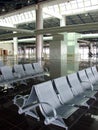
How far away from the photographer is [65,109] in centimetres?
357

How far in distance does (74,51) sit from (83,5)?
5.27m

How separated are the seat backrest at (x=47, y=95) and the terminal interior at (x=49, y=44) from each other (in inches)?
18.1

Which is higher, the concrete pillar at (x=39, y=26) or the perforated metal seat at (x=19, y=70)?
the concrete pillar at (x=39, y=26)

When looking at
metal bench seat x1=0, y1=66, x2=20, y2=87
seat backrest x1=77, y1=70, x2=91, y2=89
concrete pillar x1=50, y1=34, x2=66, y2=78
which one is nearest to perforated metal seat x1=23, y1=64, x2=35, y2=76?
metal bench seat x1=0, y1=66, x2=20, y2=87

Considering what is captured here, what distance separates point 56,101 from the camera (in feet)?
12.2

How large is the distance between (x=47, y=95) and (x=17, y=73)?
4.16 m

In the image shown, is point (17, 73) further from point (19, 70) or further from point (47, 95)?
point (47, 95)

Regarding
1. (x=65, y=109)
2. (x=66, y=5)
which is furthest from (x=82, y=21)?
(x=65, y=109)

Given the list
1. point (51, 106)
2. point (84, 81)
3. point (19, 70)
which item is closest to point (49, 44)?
point (19, 70)

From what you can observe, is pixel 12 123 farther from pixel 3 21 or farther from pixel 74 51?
pixel 3 21

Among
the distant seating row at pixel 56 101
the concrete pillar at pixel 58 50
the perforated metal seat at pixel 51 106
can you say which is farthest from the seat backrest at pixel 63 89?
the concrete pillar at pixel 58 50

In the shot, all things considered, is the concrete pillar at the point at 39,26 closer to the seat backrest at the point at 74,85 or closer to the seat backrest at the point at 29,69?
the seat backrest at the point at 29,69

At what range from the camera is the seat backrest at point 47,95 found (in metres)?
3.35

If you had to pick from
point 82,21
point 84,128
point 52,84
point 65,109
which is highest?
point 82,21
